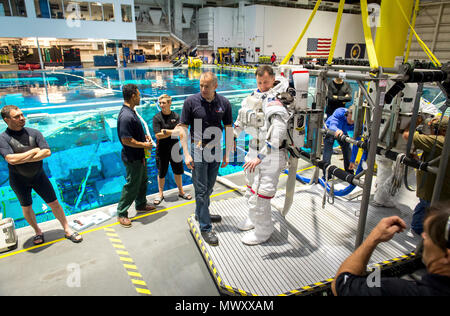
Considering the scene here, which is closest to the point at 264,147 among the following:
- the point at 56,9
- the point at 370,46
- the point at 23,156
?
the point at 370,46

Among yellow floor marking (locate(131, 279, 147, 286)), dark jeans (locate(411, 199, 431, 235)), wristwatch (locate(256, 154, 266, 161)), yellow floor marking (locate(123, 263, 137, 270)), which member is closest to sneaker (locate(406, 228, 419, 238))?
dark jeans (locate(411, 199, 431, 235))

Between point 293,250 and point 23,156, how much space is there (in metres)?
3.63

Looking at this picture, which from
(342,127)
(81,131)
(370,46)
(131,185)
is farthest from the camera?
(81,131)

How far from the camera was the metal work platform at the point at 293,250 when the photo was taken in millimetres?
3174

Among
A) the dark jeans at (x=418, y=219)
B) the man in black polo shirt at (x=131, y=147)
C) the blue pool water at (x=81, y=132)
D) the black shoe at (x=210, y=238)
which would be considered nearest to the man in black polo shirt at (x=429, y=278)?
the black shoe at (x=210, y=238)

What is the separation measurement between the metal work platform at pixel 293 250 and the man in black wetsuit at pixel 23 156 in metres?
2.16

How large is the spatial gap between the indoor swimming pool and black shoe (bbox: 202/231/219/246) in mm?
2889

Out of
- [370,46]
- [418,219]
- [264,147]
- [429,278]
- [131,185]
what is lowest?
[418,219]

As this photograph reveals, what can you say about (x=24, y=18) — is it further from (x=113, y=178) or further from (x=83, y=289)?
(x=83, y=289)

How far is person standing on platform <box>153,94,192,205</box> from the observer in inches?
190

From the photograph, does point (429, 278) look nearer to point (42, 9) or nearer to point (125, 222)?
point (125, 222)

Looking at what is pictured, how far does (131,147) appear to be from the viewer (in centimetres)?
429

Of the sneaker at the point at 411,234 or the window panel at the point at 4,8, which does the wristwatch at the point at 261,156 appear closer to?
the sneaker at the point at 411,234

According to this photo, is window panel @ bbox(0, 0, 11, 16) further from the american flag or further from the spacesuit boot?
the american flag
